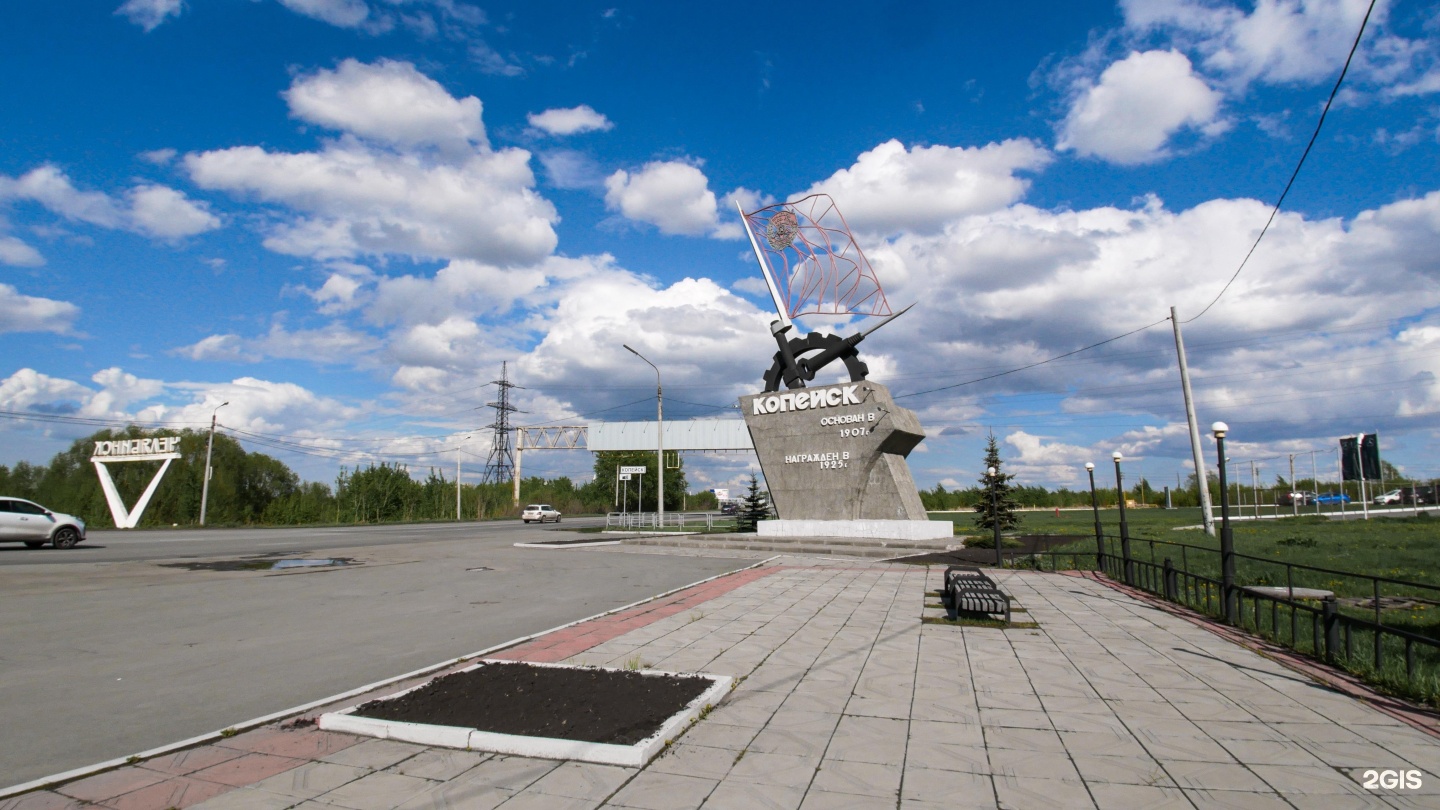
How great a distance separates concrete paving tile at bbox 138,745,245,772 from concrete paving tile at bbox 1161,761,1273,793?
611cm

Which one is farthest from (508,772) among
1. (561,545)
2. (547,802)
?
(561,545)

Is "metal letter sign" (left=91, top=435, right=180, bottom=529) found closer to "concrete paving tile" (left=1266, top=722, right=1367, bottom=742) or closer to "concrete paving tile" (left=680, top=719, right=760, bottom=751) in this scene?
"concrete paving tile" (left=680, top=719, right=760, bottom=751)

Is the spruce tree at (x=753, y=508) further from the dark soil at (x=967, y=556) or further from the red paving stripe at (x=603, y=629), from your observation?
the red paving stripe at (x=603, y=629)

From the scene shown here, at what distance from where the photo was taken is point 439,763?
4688 mm

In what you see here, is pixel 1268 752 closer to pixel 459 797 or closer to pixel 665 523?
pixel 459 797

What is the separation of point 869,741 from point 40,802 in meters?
5.04

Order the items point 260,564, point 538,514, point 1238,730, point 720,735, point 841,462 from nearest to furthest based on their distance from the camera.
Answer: point 720,735
point 1238,730
point 260,564
point 841,462
point 538,514

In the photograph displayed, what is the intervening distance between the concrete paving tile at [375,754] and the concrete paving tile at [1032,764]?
389 cm

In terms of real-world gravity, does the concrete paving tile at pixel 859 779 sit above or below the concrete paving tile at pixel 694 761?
below

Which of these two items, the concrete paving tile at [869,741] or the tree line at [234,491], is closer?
the concrete paving tile at [869,741]

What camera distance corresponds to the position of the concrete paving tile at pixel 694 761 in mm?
4535

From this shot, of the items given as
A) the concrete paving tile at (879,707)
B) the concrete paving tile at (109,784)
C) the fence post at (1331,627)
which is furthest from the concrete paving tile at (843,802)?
the fence post at (1331,627)

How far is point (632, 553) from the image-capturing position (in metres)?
23.8

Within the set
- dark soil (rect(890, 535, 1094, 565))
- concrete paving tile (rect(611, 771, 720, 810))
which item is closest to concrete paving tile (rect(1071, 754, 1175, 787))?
concrete paving tile (rect(611, 771, 720, 810))
